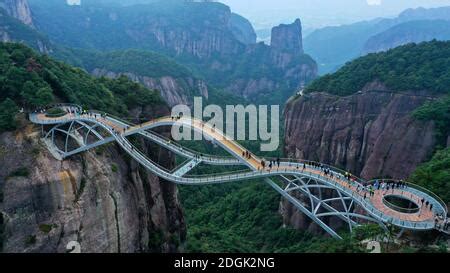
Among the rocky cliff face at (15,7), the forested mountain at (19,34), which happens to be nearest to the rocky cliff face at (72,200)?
the forested mountain at (19,34)

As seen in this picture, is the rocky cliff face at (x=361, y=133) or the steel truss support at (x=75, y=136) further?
the rocky cliff face at (x=361, y=133)

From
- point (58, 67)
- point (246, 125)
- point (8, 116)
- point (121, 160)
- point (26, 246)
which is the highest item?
point (58, 67)

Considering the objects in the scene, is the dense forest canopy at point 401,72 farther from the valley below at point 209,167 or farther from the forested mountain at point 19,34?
the forested mountain at point 19,34

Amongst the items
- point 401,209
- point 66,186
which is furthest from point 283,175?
point 66,186

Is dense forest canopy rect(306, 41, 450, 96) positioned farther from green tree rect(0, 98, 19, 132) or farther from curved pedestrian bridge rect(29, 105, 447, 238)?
green tree rect(0, 98, 19, 132)

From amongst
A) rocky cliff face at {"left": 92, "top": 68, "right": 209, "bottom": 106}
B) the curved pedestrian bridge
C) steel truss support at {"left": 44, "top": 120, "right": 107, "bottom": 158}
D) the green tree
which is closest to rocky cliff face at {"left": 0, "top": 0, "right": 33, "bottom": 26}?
rocky cliff face at {"left": 92, "top": 68, "right": 209, "bottom": 106}
